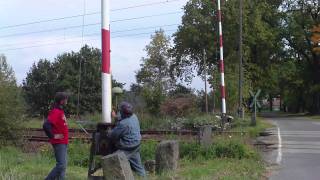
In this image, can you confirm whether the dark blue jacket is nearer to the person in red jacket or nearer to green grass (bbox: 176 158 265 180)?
the person in red jacket

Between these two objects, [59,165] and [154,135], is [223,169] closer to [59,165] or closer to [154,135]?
[59,165]

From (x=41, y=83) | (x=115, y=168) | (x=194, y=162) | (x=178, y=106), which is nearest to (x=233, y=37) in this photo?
(x=41, y=83)

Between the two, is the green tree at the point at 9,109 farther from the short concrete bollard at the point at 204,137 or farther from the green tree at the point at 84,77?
the green tree at the point at 84,77

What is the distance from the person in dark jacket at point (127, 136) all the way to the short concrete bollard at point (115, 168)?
5.04ft

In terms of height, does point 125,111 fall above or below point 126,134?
above

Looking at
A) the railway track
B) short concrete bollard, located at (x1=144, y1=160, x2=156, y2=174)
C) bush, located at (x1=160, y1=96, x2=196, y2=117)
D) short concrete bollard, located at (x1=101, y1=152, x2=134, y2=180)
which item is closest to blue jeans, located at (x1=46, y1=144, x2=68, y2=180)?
short concrete bollard, located at (x1=101, y1=152, x2=134, y2=180)

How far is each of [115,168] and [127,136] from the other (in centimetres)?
182

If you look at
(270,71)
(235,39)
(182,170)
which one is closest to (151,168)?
(182,170)

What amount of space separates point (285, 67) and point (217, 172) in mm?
62078

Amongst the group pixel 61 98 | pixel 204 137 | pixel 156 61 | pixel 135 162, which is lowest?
pixel 135 162

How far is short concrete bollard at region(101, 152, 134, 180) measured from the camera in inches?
354

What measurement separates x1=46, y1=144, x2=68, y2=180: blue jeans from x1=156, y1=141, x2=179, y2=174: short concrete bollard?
95.9 inches

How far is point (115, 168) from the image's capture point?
9.03 meters

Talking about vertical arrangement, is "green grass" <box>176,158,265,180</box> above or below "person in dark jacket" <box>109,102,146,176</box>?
below
